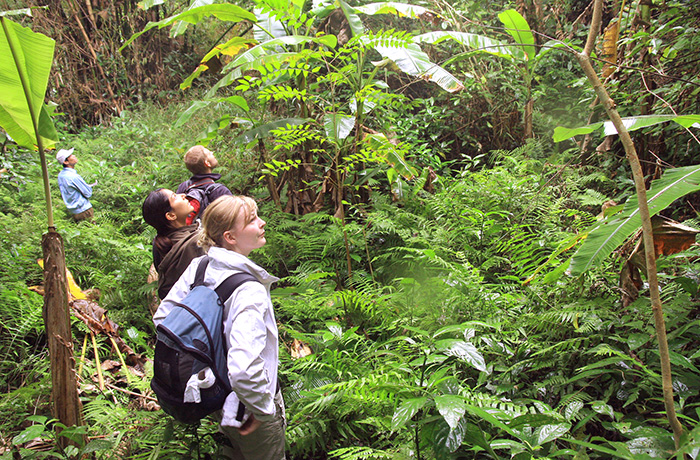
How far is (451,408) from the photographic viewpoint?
4.77 ft

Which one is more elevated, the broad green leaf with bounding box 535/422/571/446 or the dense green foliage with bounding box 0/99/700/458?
the broad green leaf with bounding box 535/422/571/446

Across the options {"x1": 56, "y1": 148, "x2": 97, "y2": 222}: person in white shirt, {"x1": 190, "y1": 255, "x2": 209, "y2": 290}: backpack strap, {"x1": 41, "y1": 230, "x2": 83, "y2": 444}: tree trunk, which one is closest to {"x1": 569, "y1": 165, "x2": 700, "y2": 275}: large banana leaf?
{"x1": 190, "y1": 255, "x2": 209, "y2": 290}: backpack strap

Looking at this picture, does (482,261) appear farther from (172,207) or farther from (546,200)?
(172,207)

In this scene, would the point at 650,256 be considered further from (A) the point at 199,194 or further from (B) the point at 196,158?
(B) the point at 196,158

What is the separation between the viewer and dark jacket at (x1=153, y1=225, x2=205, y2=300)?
9.32ft

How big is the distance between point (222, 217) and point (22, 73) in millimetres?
1405

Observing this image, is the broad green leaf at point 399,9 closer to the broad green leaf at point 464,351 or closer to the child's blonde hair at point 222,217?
the child's blonde hair at point 222,217

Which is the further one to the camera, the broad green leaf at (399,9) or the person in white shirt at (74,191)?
the person in white shirt at (74,191)

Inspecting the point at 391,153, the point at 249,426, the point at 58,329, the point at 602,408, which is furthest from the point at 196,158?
the point at 602,408

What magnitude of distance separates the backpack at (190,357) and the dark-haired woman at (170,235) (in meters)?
1.07

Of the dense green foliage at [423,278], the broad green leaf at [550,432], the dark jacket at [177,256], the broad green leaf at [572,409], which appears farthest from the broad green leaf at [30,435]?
the broad green leaf at [572,409]

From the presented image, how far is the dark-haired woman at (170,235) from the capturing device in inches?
112

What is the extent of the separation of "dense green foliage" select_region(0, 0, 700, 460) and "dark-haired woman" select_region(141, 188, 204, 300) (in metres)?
0.89

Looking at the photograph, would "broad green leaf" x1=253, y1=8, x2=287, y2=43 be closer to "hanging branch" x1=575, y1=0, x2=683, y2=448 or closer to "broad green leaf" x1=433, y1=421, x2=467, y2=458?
"hanging branch" x1=575, y1=0, x2=683, y2=448
